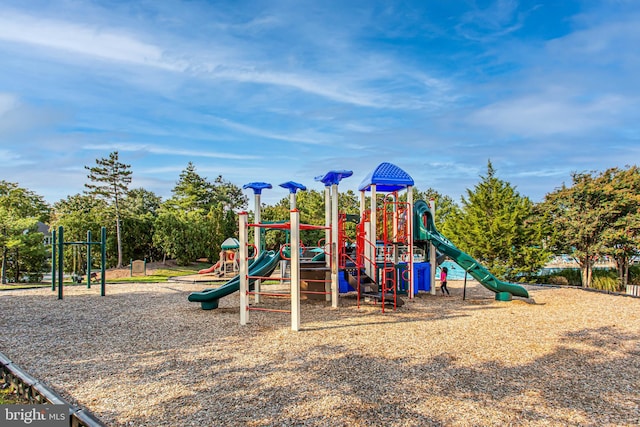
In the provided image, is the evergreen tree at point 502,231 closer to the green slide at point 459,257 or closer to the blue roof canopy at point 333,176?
the green slide at point 459,257

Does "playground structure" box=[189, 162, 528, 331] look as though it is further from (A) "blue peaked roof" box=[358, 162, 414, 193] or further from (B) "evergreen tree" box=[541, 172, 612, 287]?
(B) "evergreen tree" box=[541, 172, 612, 287]

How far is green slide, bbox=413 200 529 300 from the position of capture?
1220cm

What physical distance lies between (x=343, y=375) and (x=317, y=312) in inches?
193

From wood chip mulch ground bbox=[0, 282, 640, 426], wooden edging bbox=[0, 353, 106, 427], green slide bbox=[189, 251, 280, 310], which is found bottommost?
wood chip mulch ground bbox=[0, 282, 640, 426]

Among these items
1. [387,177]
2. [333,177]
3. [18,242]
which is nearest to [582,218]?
[387,177]

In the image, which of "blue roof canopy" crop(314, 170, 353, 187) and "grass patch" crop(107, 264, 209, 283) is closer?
"blue roof canopy" crop(314, 170, 353, 187)

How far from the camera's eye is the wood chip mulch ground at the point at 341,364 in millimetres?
4418

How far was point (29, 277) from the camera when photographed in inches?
957

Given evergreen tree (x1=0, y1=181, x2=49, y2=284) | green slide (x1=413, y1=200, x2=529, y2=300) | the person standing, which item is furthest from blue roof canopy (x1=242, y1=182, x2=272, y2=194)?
evergreen tree (x1=0, y1=181, x2=49, y2=284)

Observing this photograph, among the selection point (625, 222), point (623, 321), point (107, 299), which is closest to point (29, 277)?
point (107, 299)

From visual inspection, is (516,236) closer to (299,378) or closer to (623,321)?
(623,321)

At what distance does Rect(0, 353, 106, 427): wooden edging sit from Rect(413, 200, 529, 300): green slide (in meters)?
10.8

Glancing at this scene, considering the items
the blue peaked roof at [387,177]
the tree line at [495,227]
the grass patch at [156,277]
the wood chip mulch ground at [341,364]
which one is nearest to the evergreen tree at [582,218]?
the tree line at [495,227]

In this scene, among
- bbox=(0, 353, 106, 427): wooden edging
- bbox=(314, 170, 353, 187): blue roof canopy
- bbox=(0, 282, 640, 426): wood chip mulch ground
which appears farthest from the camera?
bbox=(314, 170, 353, 187): blue roof canopy
